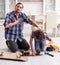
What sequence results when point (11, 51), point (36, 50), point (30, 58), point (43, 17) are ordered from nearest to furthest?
1. point (30, 58)
2. point (36, 50)
3. point (11, 51)
4. point (43, 17)

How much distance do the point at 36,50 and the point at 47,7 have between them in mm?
3692

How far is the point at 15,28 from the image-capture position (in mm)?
3859

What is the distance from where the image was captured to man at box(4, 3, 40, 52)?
3718 millimetres

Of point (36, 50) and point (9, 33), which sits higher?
point (9, 33)

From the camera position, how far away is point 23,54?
3.38 metres

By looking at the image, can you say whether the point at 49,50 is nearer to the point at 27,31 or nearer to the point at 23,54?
the point at 23,54

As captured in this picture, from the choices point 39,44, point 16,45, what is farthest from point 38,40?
point 16,45

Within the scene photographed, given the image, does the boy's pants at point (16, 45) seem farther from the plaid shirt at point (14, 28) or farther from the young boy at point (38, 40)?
the young boy at point (38, 40)

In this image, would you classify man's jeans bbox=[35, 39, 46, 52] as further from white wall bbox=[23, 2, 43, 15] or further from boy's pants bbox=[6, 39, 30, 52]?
white wall bbox=[23, 2, 43, 15]

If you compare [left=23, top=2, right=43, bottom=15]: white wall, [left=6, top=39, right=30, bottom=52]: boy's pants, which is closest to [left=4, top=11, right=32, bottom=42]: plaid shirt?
[left=6, top=39, right=30, bottom=52]: boy's pants

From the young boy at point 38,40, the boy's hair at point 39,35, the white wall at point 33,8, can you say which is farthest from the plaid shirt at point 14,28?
the white wall at point 33,8

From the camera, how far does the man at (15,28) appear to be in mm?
3718

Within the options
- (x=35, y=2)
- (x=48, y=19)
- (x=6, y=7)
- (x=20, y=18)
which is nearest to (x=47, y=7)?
(x=35, y=2)

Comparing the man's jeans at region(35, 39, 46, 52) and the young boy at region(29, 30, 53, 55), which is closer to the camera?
the young boy at region(29, 30, 53, 55)
